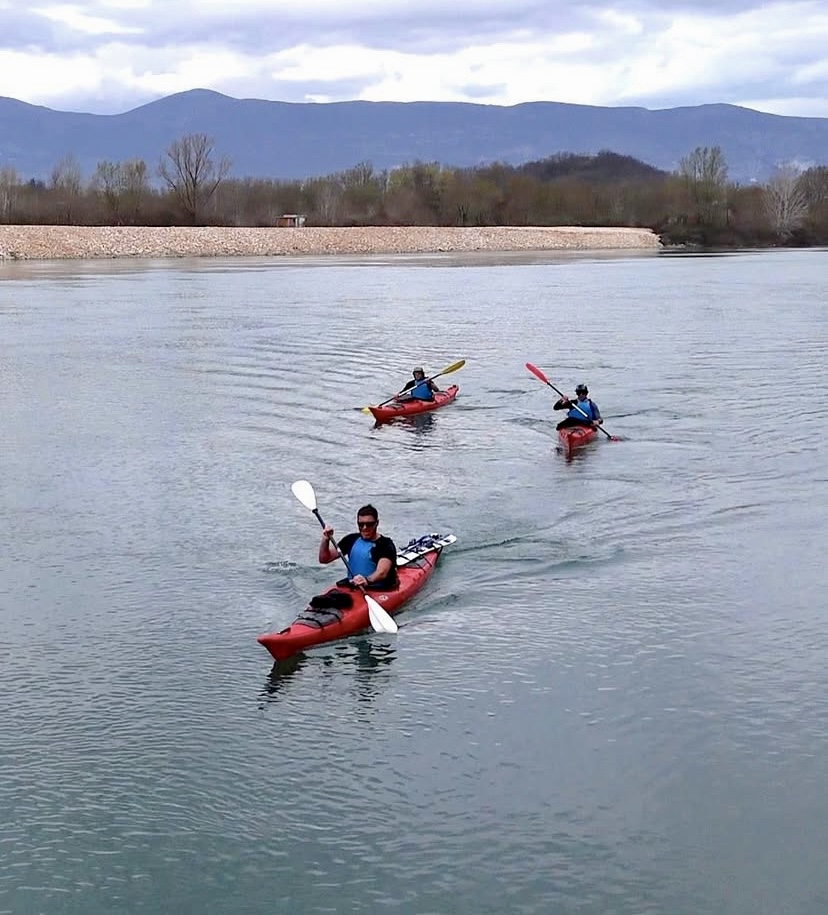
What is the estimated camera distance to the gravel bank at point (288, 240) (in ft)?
275

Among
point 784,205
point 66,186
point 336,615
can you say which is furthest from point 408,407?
point 784,205

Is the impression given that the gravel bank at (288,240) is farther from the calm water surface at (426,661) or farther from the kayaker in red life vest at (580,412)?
the kayaker in red life vest at (580,412)

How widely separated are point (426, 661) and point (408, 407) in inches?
524

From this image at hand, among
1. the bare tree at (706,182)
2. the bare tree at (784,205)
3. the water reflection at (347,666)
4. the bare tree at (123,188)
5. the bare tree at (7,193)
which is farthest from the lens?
the bare tree at (706,182)

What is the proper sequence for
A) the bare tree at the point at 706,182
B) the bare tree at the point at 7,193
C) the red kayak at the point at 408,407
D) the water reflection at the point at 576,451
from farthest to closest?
the bare tree at the point at 706,182 < the bare tree at the point at 7,193 < the red kayak at the point at 408,407 < the water reflection at the point at 576,451

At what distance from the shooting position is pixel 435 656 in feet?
45.0

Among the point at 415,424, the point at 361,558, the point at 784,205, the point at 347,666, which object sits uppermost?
the point at 784,205

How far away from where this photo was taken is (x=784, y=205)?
113 metres

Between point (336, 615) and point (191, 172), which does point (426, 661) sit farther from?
point (191, 172)

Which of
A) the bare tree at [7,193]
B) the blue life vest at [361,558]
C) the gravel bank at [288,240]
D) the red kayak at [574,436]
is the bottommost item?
the blue life vest at [361,558]

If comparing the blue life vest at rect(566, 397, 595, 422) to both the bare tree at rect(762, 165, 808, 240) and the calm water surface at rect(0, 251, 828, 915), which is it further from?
the bare tree at rect(762, 165, 808, 240)

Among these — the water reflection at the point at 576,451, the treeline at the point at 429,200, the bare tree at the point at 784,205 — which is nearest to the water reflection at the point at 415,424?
the water reflection at the point at 576,451

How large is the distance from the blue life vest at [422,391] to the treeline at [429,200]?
7327cm

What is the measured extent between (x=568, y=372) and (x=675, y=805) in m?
22.4
